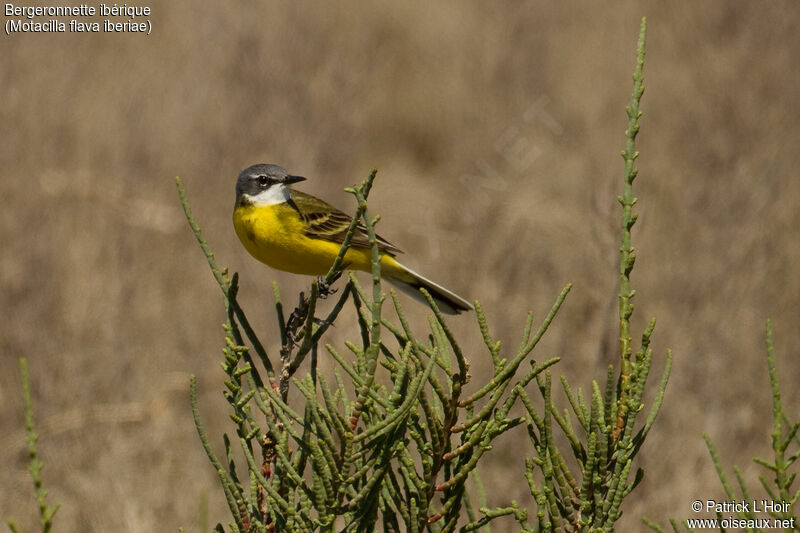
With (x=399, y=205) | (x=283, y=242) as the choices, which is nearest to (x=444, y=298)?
(x=283, y=242)

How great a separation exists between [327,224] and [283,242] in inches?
20.4

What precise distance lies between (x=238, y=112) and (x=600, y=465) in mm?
6562

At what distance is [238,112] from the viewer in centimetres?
782

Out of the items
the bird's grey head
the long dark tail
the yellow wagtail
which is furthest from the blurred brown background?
the bird's grey head

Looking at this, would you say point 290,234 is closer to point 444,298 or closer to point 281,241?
point 281,241

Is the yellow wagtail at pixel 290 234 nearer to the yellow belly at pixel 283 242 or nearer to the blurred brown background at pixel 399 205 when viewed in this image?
the yellow belly at pixel 283 242

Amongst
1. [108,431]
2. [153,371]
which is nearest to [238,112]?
[153,371]

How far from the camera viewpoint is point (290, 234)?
13.1 feet

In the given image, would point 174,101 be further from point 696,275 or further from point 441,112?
point 696,275

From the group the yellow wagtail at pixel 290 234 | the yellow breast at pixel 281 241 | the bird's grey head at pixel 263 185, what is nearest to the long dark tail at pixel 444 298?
the yellow wagtail at pixel 290 234

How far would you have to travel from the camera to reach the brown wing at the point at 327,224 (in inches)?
168

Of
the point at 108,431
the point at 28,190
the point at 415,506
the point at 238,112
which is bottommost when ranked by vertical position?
the point at 415,506

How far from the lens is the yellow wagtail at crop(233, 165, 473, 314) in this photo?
3951mm

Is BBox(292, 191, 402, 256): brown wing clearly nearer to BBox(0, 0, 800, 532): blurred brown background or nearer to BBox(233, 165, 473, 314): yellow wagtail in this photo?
BBox(233, 165, 473, 314): yellow wagtail
